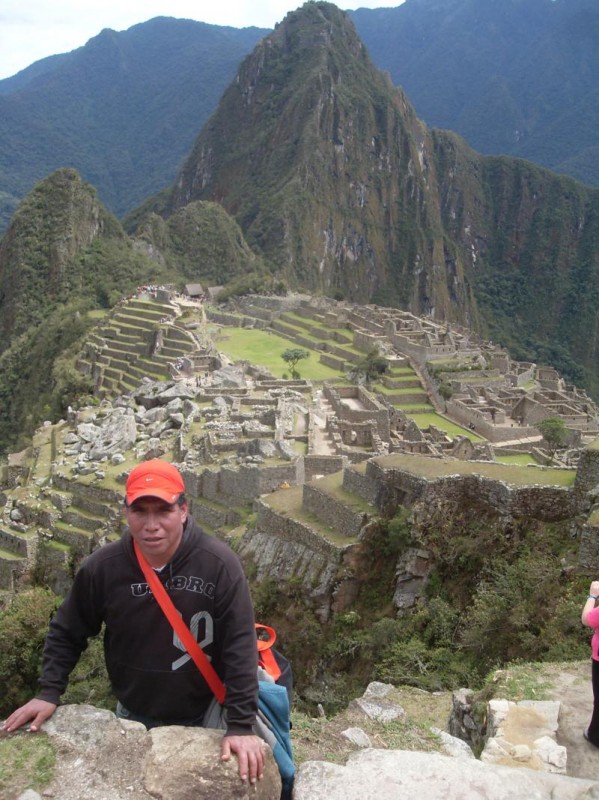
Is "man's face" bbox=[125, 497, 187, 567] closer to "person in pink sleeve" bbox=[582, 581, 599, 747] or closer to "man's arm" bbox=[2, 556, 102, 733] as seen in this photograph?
"man's arm" bbox=[2, 556, 102, 733]

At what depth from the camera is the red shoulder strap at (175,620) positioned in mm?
4062

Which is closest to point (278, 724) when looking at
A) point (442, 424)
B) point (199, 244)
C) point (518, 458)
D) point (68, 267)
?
point (518, 458)

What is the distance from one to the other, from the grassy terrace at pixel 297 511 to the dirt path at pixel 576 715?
20.7 ft

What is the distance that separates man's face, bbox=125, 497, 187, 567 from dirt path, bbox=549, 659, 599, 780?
3343 mm

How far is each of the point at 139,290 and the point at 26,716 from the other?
64.7 meters

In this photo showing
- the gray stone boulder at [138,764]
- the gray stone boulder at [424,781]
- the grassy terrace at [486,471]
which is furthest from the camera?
the grassy terrace at [486,471]

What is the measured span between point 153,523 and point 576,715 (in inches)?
161

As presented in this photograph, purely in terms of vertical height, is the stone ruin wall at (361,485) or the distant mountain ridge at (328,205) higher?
the distant mountain ridge at (328,205)

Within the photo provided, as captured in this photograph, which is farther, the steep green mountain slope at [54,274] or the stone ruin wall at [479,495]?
the steep green mountain slope at [54,274]

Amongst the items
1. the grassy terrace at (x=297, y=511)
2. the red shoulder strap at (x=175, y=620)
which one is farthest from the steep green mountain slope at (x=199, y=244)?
the red shoulder strap at (x=175, y=620)

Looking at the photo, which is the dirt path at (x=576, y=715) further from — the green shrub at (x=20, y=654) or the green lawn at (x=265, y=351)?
the green lawn at (x=265, y=351)

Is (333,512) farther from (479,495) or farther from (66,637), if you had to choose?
(66,637)

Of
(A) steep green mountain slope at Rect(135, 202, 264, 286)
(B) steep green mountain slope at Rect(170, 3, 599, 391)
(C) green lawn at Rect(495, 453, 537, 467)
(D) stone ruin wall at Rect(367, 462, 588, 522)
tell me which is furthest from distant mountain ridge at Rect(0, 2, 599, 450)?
(D) stone ruin wall at Rect(367, 462, 588, 522)

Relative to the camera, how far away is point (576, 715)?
616cm
